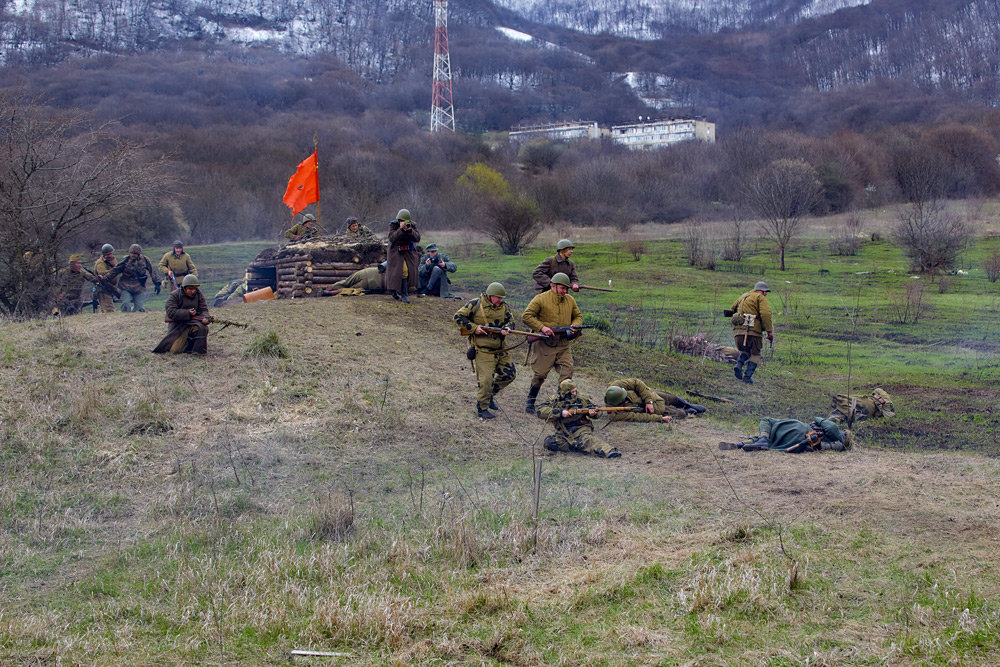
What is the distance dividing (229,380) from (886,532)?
318 inches

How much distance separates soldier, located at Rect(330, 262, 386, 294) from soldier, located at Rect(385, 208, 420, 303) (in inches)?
11.8

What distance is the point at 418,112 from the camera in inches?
3211

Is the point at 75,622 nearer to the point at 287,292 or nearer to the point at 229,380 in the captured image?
the point at 229,380

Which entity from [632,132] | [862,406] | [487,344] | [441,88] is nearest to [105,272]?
[487,344]

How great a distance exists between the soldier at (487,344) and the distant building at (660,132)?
62.1 m

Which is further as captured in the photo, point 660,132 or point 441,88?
point 441,88

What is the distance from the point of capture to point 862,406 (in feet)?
38.2

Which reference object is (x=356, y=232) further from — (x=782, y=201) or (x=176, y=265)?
(x=782, y=201)

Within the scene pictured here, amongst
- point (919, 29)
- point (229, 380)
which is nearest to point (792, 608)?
point (229, 380)

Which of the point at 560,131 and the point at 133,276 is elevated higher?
the point at 560,131

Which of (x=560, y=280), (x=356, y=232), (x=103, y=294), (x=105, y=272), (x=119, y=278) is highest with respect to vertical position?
(x=356, y=232)

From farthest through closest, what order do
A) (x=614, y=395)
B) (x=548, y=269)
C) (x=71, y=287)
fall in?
(x=71, y=287)
(x=548, y=269)
(x=614, y=395)

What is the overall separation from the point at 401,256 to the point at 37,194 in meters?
8.16

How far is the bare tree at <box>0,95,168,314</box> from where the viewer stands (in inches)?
669
